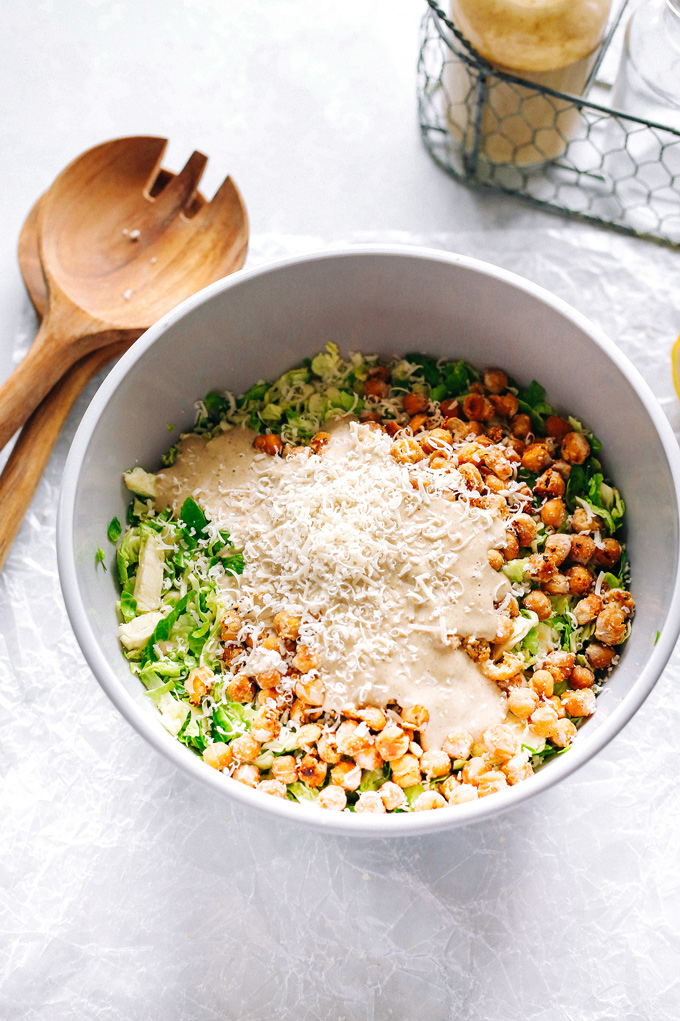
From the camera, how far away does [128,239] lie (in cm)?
153

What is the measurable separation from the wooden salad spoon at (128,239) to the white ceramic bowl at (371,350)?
20 cm

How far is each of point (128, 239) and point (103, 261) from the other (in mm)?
61

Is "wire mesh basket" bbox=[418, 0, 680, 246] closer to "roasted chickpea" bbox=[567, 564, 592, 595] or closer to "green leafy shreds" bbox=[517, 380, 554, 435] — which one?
"green leafy shreds" bbox=[517, 380, 554, 435]

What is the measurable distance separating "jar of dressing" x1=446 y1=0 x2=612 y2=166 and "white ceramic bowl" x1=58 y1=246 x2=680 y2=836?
1.30 feet

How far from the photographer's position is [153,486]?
134 centimetres

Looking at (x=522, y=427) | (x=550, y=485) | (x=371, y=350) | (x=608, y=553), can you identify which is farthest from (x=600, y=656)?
(x=371, y=350)

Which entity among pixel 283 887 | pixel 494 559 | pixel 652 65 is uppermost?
pixel 652 65

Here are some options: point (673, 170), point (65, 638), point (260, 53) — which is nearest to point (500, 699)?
point (65, 638)

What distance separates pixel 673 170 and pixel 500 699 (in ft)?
3.39

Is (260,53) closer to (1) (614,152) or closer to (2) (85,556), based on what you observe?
(1) (614,152)

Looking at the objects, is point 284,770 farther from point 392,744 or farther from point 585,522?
point 585,522

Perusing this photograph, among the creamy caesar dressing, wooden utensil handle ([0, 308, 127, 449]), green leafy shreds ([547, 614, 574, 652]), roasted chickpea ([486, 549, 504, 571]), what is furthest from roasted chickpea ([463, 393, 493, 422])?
wooden utensil handle ([0, 308, 127, 449])

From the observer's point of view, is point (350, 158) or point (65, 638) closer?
point (65, 638)

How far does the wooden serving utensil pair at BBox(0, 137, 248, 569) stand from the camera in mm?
1438
